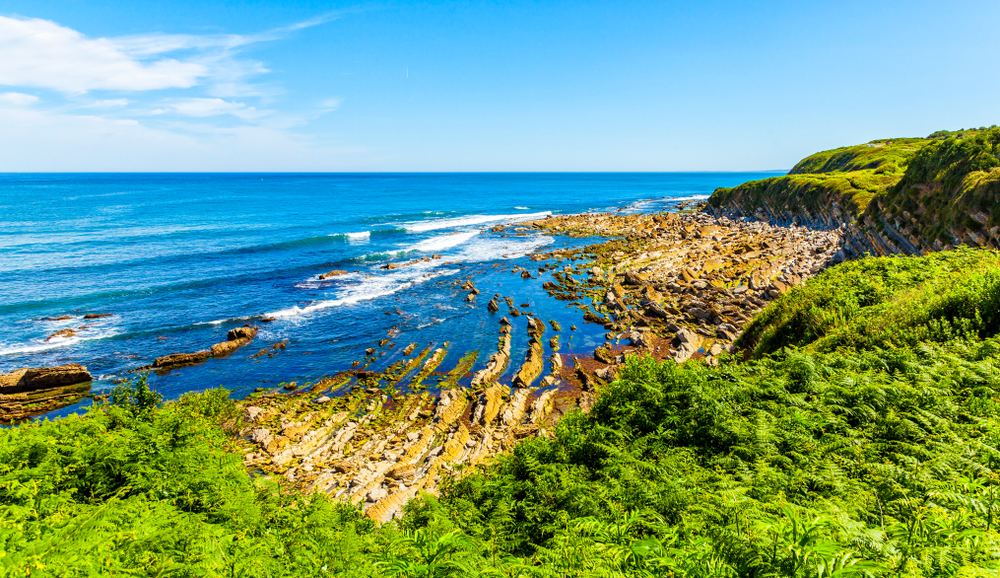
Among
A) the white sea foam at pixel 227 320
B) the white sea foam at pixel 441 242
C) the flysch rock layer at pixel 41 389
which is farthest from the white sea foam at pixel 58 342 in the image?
the white sea foam at pixel 441 242

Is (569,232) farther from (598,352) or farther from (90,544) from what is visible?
(90,544)

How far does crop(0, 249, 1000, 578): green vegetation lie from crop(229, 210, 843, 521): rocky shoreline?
454 cm

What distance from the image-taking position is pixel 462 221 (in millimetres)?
101312

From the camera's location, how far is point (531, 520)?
349 inches

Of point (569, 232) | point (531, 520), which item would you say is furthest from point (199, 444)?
point (569, 232)

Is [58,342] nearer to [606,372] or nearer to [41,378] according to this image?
[41,378]

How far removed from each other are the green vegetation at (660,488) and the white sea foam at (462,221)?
78.6 meters

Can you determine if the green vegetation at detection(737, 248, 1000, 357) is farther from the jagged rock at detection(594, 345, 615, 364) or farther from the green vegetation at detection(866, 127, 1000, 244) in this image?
the green vegetation at detection(866, 127, 1000, 244)

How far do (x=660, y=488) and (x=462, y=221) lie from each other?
96.1 meters

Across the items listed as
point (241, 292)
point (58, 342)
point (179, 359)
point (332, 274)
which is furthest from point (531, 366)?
point (58, 342)

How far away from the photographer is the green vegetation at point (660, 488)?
17.7 feet

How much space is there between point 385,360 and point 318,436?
906 centimetres

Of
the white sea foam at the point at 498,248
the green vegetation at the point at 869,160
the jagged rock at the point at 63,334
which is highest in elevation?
→ the green vegetation at the point at 869,160

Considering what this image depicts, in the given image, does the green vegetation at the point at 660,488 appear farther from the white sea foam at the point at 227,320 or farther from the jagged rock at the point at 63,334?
the jagged rock at the point at 63,334
